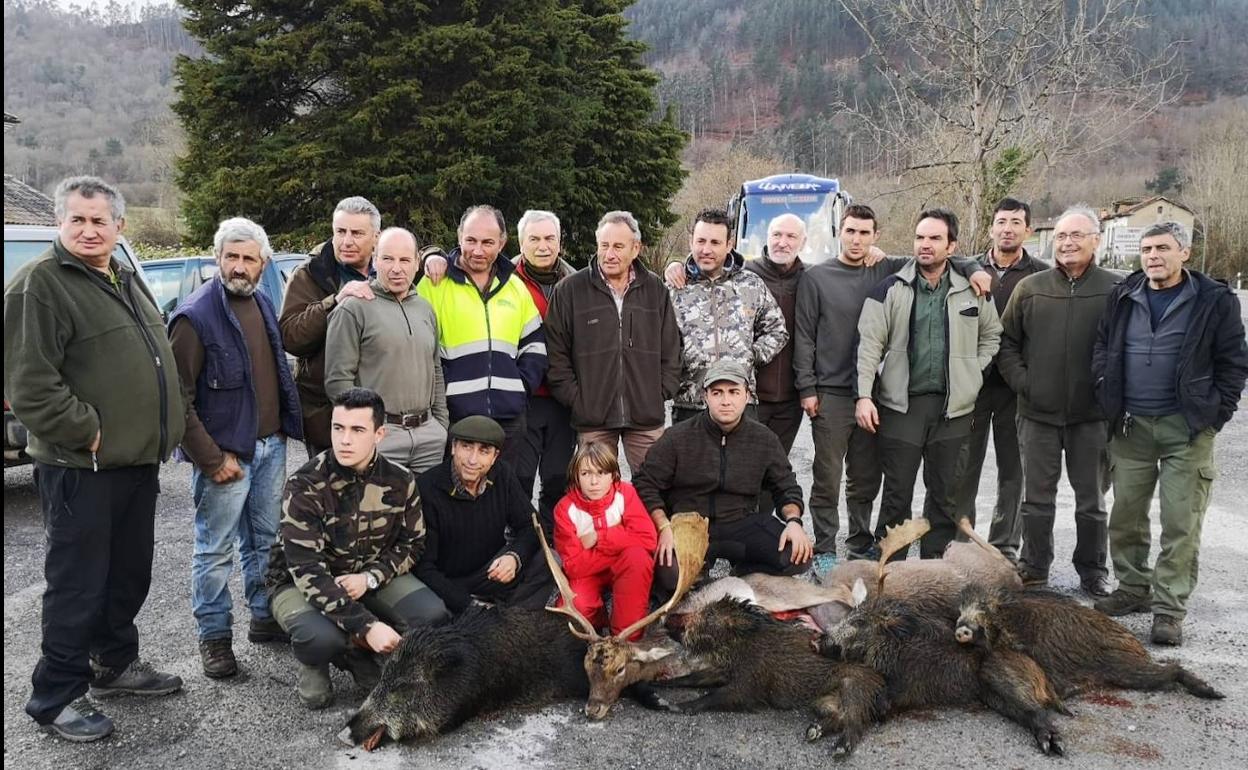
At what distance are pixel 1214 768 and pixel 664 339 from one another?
3.45 metres

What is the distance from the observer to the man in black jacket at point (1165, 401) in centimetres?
479

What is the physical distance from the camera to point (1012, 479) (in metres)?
6.18

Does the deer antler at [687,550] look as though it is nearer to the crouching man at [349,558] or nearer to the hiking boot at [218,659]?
the crouching man at [349,558]

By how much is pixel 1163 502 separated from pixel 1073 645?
53.4 inches

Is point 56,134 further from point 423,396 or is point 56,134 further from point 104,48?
point 423,396

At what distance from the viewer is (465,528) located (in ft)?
15.5

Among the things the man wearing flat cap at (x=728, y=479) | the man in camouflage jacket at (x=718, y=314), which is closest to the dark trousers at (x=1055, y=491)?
the man wearing flat cap at (x=728, y=479)

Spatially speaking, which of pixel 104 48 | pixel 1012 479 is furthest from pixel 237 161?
pixel 104 48

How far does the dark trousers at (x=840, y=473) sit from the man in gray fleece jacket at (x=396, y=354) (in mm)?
2555

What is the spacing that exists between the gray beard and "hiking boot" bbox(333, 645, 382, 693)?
1.89 meters

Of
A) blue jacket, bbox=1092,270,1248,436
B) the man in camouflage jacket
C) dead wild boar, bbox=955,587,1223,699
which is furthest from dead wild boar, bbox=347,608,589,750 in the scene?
blue jacket, bbox=1092,270,1248,436

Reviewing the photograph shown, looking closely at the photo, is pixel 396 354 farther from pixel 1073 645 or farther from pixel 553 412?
pixel 1073 645

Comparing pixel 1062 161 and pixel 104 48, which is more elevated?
pixel 104 48

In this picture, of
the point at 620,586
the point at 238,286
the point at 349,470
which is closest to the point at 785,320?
the point at 620,586
